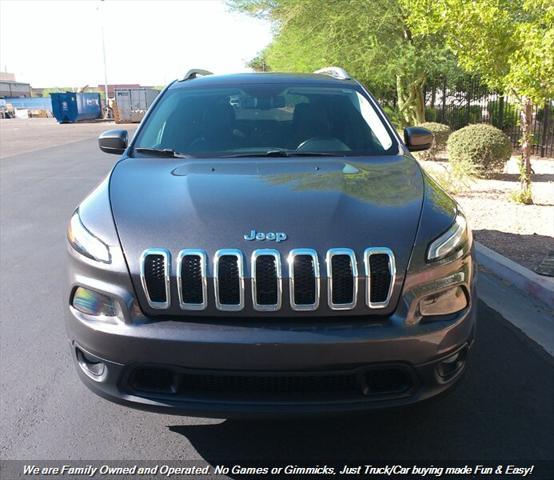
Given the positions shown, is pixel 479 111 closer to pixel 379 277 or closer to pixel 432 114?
pixel 432 114

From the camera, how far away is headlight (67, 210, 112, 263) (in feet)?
8.84

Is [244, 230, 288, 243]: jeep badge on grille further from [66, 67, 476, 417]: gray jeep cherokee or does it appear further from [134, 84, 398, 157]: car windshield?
[134, 84, 398, 157]: car windshield

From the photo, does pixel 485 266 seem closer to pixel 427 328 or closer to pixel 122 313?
pixel 427 328

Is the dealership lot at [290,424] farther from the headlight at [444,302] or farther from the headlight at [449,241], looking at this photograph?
the headlight at [449,241]

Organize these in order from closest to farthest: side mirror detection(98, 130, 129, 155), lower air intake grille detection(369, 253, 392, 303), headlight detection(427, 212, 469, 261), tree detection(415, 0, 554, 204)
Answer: lower air intake grille detection(369, 253, 392, 303)
headlight detection(427, 212, 469, 261)
side mirror detection(98, 130, 129, 155)
tree detection(415, 0, 554, 204)

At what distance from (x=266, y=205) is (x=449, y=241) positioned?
0.87 meters

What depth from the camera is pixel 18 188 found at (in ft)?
37.5

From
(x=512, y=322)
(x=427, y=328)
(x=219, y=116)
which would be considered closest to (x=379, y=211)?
(x=427, y=328)

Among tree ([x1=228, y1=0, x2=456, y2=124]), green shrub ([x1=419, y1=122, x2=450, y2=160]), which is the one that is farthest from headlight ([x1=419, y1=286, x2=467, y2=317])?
tree ([x1=228, y1=0, x2=456, y2=124])

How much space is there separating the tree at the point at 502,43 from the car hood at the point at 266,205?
4.40 metres

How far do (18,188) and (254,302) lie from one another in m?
10.2

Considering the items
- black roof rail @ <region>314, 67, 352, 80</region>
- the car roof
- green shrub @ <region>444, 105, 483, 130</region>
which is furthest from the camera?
green shrub @ <region>444, 105, 483, 130</region>

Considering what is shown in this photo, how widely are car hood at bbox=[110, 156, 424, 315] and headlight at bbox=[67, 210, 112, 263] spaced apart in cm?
10

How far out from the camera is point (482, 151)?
448 inches
